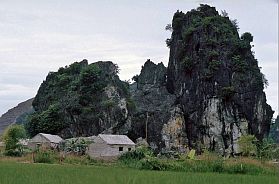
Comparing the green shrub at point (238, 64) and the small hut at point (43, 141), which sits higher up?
the green shrub at point (238, 64)

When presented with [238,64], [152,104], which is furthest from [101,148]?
[238,64]

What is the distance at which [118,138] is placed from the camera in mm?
34094

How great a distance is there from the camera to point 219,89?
1586 inches

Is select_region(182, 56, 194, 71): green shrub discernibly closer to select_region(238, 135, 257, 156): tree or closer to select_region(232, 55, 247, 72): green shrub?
select_region(232, 55, 247, 72): green shrub

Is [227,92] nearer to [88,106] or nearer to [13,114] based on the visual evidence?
[88,106]

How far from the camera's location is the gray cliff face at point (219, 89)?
39938 millimetres

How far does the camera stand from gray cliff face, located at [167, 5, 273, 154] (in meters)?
39.9

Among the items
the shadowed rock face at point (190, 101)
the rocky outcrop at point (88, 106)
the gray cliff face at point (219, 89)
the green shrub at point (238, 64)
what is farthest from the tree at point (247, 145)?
the rocky outcrop at point (88, 106)

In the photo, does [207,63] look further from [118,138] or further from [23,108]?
[23,108]

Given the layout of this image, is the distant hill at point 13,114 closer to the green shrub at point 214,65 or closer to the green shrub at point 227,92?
the green shrub at point 214,65

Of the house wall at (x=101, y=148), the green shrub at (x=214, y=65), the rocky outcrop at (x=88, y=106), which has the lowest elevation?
the house wall at (x=101, y=148)

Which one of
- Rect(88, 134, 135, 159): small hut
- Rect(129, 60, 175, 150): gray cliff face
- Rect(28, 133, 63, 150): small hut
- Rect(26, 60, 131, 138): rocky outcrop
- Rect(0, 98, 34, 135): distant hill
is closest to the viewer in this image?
Rect(88, 134, 135, 159): small hut

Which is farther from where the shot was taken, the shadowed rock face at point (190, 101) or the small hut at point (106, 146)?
the shadowed rock face at point (190, 101)

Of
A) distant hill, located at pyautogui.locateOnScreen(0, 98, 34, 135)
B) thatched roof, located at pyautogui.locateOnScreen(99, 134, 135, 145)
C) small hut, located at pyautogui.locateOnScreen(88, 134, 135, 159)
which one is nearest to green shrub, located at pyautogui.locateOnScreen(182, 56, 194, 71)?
thatched roof, located at pyautogui.locateOnScreen(99, 134, 135, 145)
